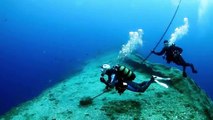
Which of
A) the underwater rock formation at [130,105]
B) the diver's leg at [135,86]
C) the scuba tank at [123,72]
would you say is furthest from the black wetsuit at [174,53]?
the scuba tank at [123,72]

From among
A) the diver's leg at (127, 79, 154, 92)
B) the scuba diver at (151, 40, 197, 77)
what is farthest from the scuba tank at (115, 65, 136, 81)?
the scuba diver at (151, 40, 197, 77)

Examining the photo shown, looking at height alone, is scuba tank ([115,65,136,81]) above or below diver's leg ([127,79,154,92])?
above

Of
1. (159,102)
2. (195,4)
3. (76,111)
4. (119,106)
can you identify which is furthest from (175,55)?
(195,4)

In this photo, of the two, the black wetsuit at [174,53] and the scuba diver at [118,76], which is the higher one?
the black wetsuit at [174,53]

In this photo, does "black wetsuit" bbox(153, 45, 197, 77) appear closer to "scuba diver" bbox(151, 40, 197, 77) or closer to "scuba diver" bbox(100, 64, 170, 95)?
"scuba diver" bbox(151, 40, 197, 77)

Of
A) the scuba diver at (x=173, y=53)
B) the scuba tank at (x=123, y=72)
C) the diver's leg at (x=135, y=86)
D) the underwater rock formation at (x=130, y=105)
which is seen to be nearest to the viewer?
the scuba tank at (x=123, y=72)

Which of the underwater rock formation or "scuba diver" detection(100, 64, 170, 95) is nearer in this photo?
"scuba diver" detection(100, 64, 170, 95)

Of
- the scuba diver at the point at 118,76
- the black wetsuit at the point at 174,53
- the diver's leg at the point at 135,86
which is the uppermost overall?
the black wetsuit at the point at 174,53

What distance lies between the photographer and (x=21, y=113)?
11.3 metres

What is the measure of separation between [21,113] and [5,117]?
2.46 feet

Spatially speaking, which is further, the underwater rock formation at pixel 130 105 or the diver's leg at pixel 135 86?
the underwater rock formation at pixel 130 105

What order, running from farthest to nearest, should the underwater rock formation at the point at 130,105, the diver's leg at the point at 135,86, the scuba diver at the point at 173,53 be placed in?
the scuba diver at the point at 173,53, the underwater rock formation at the point at 130,105, the diver's leg at the point at 135,86

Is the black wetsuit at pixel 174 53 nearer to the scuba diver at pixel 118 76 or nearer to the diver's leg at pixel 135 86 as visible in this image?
the diver's leg at pixel 135 86

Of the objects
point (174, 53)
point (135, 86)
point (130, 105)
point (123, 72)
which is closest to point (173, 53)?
point (174, 53)
